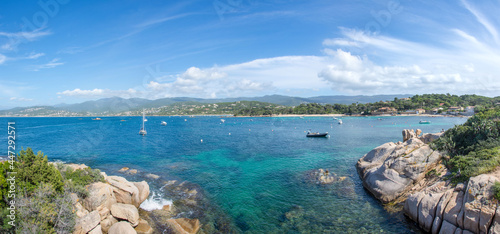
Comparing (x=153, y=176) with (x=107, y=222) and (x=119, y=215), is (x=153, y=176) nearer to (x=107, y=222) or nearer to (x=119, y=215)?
(x=119, y=215)

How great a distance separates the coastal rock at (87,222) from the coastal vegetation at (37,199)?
2.14 feet

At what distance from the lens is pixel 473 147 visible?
20.5 m

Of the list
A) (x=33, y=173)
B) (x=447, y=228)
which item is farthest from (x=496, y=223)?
(x=33, y=173)

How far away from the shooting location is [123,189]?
19328 millimetres

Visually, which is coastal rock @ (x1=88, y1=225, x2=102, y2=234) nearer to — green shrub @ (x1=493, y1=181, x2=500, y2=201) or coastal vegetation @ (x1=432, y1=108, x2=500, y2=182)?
green shrub @ (x1=493, y1=181, x2=500, y2=201)

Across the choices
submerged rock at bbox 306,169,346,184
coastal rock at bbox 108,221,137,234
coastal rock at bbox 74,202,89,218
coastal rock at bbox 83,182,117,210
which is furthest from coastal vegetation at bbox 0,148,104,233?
submerged rock at bbox 306,169,346,184

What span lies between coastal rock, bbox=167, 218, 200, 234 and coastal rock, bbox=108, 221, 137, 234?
261cm

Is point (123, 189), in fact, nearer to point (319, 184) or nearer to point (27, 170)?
point (27, 170)

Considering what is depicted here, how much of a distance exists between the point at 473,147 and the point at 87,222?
31594 mm

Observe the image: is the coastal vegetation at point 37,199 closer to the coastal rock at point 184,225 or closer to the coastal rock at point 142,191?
the coastal rock at point 142,191

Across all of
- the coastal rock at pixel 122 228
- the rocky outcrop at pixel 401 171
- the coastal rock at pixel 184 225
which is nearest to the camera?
the coastal rock at pixel 122 228

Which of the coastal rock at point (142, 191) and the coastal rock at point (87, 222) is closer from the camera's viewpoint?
the coastal rock at point (87, 222)

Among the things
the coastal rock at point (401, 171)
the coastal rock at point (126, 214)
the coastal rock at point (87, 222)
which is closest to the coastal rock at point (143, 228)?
the coastal rock at point (126, 214)

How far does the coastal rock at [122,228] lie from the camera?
1488cm
